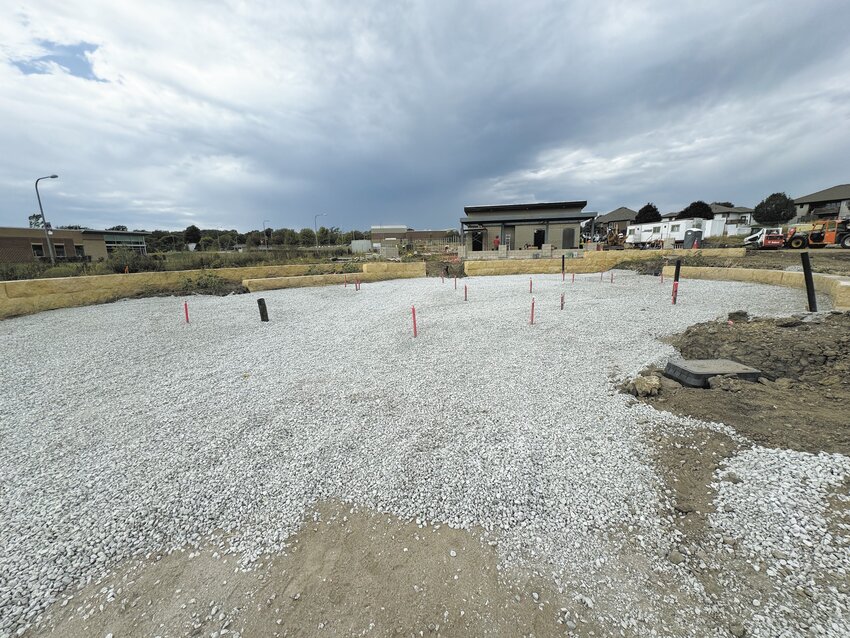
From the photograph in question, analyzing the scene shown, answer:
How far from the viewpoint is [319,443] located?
4.43m

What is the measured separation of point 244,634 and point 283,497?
4.15 feet

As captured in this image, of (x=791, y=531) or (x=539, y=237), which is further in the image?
(x=539, y=237)

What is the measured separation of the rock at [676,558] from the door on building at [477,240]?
3673 cm

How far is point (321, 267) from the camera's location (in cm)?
2220

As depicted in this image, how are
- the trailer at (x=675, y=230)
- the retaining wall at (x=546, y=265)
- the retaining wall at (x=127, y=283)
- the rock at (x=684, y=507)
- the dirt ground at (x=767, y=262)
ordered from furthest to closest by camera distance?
the trailer at (x=675, y=230) → the retaining wall at (x=546, y=265) → the dirt ground at (x=767, y=262) → the retaining wall at (x=127, y=283) → the rock at (x=684, y=507)

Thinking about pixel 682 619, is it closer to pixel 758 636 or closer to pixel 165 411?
pixel 758 636

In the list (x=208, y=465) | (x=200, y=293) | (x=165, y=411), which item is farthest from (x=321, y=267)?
(x=208, y=465)

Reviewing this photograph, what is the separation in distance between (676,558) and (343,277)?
1929cm

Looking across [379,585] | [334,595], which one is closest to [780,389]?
[379,585]

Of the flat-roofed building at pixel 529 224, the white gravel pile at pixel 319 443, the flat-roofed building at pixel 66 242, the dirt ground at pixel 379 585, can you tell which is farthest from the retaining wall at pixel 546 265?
the flat-roofed building at pixel 66 242

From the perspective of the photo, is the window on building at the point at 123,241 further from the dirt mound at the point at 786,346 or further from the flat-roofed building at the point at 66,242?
the dirt mound at the point at 786,346

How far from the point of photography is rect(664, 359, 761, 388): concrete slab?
5254 millimetres

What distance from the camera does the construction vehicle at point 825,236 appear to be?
23.5 meters

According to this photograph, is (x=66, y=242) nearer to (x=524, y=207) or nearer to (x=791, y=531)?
(x=524, y=207)
